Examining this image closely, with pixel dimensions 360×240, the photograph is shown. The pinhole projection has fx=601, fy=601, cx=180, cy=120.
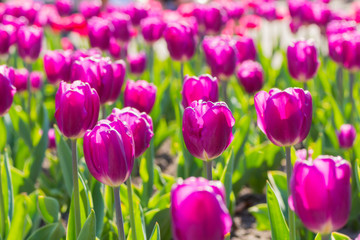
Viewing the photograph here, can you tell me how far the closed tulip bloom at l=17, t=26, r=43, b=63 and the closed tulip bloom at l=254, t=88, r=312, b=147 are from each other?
69.2 inches

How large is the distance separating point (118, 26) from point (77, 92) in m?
1.96

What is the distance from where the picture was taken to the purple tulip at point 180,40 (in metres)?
2.63

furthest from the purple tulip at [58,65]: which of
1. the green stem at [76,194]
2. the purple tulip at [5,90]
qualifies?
the green stem at [76,194]

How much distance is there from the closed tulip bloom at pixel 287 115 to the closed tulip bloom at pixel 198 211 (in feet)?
1.49

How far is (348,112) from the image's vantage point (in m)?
2.96

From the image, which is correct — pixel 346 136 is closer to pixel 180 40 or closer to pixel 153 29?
pixel 180 40

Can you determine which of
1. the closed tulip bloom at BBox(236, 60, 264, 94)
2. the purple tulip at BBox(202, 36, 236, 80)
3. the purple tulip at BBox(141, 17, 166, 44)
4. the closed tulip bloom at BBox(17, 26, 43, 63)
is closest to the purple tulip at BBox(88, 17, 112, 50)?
the closed tulip bloom at BBox(17, 26, 43, 63)

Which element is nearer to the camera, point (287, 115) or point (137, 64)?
point (287, 115)

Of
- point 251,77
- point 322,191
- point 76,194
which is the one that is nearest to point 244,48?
point 251,77

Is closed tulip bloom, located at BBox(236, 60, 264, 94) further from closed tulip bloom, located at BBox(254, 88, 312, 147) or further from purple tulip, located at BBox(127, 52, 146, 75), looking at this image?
closed tulip bloom, located at BBox(254, 88, 312, 147)

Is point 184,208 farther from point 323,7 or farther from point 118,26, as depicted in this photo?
point 323,7

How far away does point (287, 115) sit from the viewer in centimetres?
133

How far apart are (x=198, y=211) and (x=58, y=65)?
171 centimetres

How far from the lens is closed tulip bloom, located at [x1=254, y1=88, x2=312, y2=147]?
1.33 metres
